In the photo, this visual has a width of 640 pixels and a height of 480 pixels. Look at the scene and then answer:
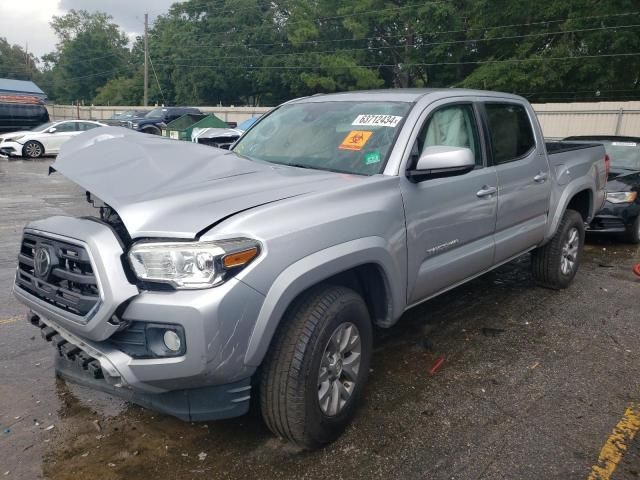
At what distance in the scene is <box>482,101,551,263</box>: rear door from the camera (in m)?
4.23

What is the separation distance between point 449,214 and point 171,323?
203 cm

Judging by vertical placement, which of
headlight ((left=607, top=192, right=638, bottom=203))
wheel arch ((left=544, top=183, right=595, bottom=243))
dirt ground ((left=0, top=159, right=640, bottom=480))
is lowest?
dirt ground ((left=0, top=159, right=640, bottom=480))

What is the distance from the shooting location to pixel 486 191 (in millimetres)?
3932

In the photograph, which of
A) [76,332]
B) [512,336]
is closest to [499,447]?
[512,336]

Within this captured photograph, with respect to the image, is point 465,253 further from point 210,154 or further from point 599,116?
point 599,116

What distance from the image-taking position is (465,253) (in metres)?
3.79

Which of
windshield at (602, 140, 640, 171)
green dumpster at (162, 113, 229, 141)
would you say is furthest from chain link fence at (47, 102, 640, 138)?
windshield at (602, 140, 640, 171)

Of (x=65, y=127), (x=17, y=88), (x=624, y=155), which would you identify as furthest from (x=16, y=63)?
(x=624, y=155)

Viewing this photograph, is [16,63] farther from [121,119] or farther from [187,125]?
[187,125]

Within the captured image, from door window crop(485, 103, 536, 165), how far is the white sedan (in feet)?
57.9

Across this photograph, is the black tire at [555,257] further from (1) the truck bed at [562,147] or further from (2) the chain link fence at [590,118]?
(2) the chain link fence at [590,118]

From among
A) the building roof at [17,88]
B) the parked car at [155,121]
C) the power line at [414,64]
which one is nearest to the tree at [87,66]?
the power line at [414,64]

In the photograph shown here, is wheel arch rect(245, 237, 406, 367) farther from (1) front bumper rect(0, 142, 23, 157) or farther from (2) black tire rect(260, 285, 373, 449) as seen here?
(1) front bumper rect(0, 142, 23, 157)

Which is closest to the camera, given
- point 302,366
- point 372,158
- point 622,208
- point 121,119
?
point 302,366
